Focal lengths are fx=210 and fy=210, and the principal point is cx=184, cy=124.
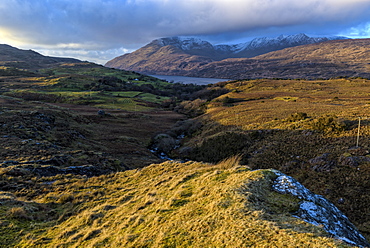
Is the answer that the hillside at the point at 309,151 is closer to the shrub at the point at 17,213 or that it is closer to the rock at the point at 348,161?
the rock at the point at 348,161

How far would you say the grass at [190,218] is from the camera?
7699mm

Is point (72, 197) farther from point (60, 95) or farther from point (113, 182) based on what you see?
point (60, 95)

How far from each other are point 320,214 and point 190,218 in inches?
245

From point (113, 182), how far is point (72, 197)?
12.0ft

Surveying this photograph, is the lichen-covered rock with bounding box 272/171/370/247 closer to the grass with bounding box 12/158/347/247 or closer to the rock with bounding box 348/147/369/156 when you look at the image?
the grass with bounding box 12/158/347/247

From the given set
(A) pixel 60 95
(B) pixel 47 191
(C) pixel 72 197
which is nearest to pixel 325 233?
(C) pixel 72 197

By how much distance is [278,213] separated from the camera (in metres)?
9.57

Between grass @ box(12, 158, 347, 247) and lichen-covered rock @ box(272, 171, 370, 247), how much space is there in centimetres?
65

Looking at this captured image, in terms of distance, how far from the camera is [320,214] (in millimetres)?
9969

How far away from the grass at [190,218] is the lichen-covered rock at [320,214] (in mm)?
652

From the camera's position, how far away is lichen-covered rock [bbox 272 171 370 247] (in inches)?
368

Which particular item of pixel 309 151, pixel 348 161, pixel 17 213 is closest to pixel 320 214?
pixel 17 213

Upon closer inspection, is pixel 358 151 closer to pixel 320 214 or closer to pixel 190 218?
pixel 320 214

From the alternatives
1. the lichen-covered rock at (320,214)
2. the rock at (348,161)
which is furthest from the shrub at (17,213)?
the rock at (348,161)
